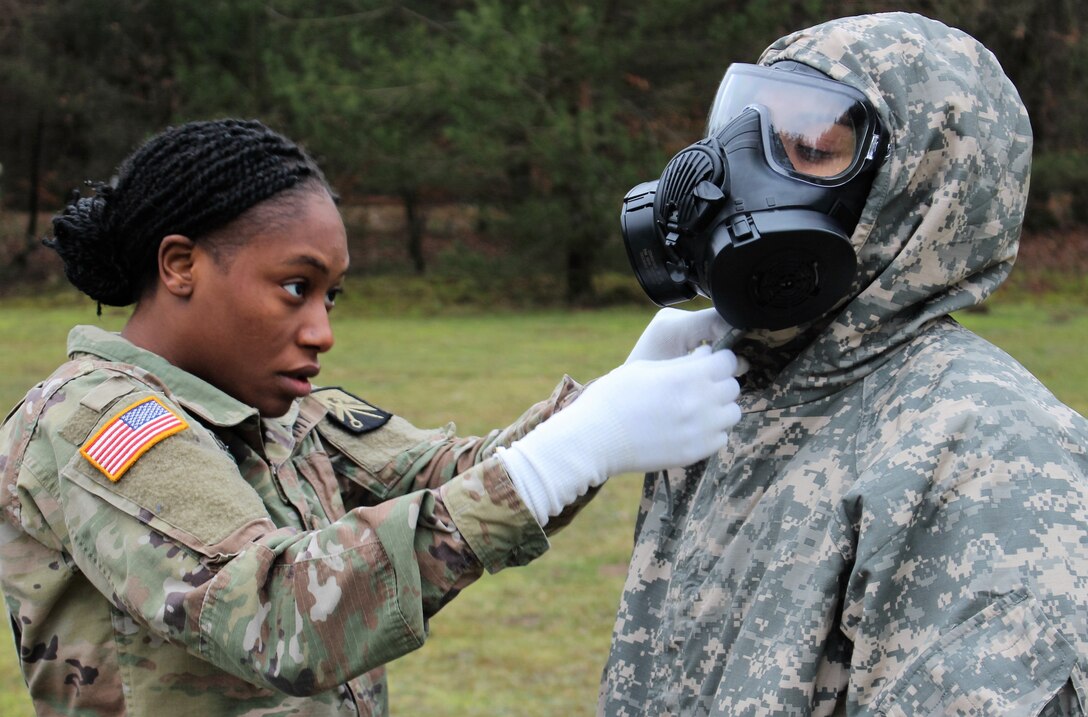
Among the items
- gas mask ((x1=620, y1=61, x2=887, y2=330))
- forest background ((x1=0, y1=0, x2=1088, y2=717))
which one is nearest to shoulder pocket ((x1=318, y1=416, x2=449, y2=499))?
gas mask ((x1=620, y1=61, x2=887, y2=330))

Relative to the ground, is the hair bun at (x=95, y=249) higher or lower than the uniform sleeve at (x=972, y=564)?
higher

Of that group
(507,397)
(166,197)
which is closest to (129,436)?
(166,197)

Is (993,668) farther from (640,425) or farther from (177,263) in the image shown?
(177,263)

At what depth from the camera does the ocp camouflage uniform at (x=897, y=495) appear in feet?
5.05

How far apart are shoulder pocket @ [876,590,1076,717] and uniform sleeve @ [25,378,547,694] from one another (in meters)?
0.56

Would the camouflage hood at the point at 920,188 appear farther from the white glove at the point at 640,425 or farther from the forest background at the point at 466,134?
the forest background at the point at 466,134

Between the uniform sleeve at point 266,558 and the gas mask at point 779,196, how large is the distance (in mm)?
478

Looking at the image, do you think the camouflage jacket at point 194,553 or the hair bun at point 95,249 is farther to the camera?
the hair bun at point 95,249

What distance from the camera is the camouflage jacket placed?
5.61 ft

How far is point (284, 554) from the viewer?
5.78ft

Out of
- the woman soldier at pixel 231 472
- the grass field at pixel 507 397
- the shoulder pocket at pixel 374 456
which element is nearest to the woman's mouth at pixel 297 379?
the woman soldier at pixel 231 472

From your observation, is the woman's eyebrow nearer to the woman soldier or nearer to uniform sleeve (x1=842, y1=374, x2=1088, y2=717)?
the woman soldier

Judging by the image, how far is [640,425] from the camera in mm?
1928

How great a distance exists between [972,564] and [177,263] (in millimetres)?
1319
